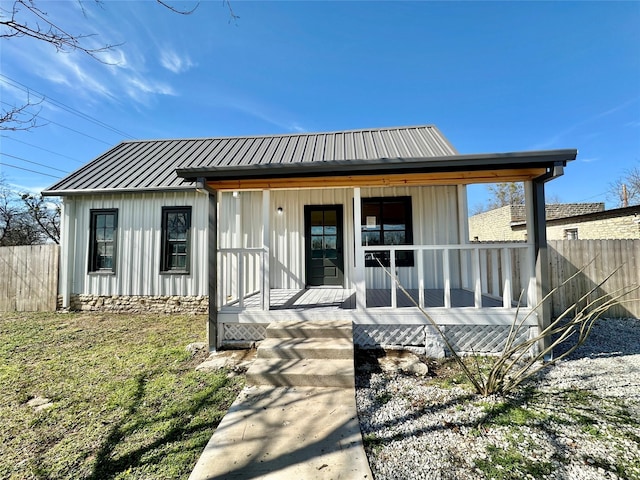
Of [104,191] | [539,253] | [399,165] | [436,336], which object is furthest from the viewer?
[104,191]

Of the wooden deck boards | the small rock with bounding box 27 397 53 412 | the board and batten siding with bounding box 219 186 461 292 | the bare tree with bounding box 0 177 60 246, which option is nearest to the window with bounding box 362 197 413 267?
the board and batten siding with bounding box 219 186 461 292

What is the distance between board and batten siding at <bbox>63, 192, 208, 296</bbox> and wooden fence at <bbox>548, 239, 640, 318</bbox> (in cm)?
811

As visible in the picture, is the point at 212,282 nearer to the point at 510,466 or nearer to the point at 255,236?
the point at 255,236

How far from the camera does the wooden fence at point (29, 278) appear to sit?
267 inches

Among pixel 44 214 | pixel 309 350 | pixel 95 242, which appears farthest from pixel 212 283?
pixel 44 214

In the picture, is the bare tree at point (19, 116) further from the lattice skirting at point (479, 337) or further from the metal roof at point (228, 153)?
the lattice skirting at point (479, 337)

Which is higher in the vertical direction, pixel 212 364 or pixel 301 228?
pixel 301 228

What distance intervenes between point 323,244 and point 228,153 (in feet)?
13.7

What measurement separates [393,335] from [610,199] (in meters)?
27.7

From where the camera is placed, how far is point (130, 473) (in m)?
1.87

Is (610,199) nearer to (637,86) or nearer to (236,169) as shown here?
(637,86)

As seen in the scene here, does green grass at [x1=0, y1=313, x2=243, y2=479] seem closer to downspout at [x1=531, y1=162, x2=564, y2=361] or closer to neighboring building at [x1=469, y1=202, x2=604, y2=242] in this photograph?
downspout at [x1=531, y1=162, x2=564, y2=361]

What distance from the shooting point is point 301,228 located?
661cm

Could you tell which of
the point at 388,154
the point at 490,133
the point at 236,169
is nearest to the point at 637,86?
the point at 490,133
